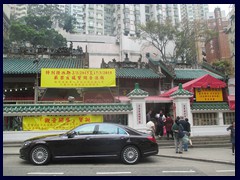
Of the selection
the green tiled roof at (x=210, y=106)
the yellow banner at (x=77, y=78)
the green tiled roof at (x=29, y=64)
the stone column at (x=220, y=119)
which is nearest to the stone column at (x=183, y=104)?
the green tiled roof at (x=210, y=106)

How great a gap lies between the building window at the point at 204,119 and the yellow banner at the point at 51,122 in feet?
21.4

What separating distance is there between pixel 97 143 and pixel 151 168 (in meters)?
2.05

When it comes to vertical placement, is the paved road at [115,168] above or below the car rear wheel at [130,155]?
below

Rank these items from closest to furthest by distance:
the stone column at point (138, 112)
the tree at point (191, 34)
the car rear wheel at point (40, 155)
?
the car rear wheel at point (40, 155) < the stone column at point (138, 112) < the tree at point (191, 34)

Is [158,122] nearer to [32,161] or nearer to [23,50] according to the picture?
[32,161]

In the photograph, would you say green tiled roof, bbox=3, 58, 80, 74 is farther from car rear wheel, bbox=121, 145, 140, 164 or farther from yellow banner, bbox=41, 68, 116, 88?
car rear wheel, bbox=121, 145, 140, 164

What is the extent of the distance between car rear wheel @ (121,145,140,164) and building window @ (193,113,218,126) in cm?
700

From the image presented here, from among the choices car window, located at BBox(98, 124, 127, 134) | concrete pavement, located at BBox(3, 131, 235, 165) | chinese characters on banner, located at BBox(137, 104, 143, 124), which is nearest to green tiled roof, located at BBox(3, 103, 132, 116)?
chinese characters on banner, located at BBox(137, 104, 143, 124)

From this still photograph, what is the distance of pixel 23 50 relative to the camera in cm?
2027

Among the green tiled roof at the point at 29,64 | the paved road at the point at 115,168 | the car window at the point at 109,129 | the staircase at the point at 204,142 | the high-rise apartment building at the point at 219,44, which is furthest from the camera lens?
the high-rise apartment building at the point at 219,44

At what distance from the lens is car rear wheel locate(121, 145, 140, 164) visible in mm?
8461

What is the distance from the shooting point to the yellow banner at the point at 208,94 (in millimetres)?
15016

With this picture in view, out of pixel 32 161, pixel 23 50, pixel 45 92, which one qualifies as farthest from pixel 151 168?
pixel 23 50

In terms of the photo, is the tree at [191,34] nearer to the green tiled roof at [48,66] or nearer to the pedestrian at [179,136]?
the green tiled roof at [48,66]
